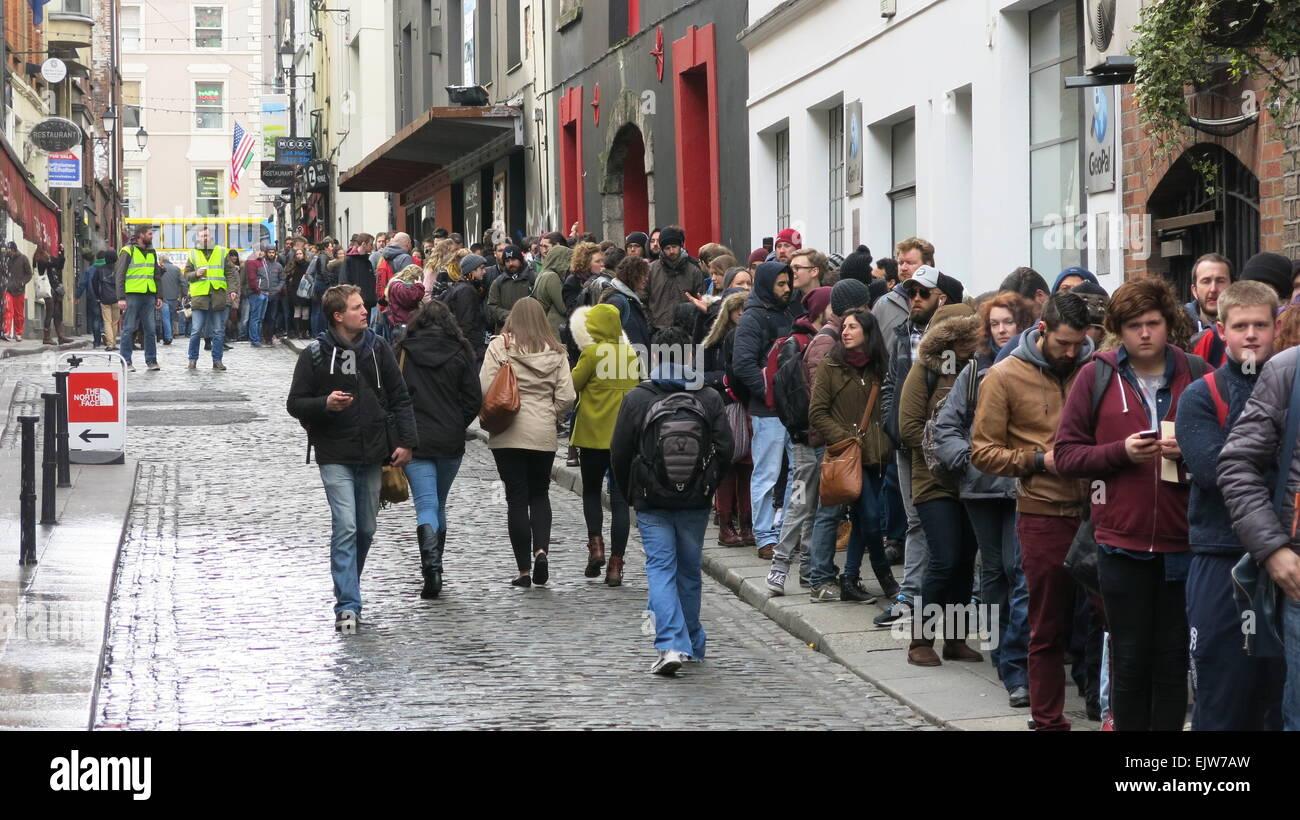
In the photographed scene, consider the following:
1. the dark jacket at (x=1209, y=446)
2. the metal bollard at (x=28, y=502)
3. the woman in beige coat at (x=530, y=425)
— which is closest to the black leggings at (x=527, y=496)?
the woman in beige coat at (x=530, y=425)

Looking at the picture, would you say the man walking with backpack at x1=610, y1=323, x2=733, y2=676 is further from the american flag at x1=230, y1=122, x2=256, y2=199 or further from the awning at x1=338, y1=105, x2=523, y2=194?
the american flag at x1=230, y1=122, x2=256, y2=199

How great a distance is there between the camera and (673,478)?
8.84 metres

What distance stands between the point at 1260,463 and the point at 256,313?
30.4 m

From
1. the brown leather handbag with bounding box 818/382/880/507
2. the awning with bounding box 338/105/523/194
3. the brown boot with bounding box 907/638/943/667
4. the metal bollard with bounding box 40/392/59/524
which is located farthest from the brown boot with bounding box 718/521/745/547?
the awning with bounding box 338/105/523/194

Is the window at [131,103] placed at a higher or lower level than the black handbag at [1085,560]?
higher

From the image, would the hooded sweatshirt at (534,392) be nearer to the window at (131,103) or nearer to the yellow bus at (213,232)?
the yellow bus at (213,232)

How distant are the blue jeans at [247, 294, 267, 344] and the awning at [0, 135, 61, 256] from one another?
2209cm

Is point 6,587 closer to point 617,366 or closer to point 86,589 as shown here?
point 86,589

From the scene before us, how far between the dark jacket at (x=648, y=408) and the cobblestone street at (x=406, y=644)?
0.88 metres

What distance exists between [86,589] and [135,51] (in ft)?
248

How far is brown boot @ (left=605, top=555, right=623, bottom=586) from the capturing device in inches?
441

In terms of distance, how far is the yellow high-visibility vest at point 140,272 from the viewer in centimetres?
2422

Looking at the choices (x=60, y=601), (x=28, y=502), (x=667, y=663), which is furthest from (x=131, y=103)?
(x=667, y=663)

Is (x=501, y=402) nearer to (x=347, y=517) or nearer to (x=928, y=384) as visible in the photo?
(x=347, y=517)
